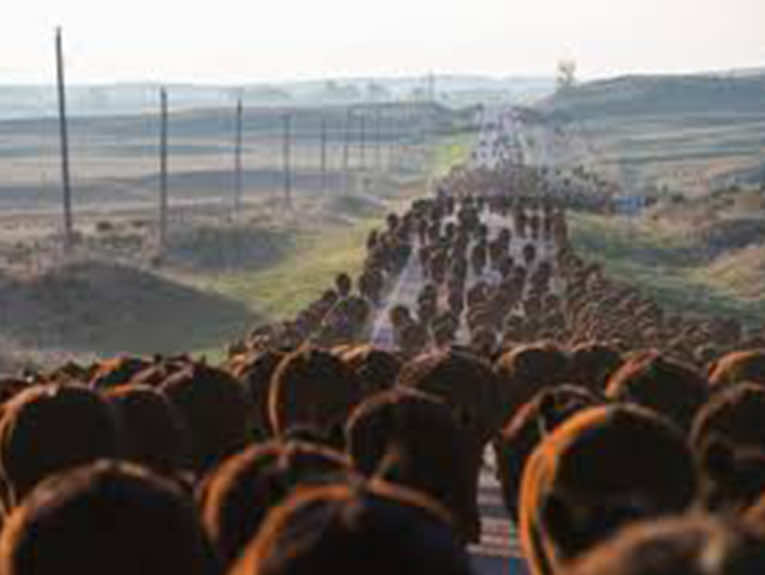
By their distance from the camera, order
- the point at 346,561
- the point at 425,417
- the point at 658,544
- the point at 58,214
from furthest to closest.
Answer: the point at 58,214 → the point at 425,417 → the point at 346,561 → the point at 658,544

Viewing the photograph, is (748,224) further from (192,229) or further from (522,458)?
(522,458)

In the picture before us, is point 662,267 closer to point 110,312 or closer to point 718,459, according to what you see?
point 110,312

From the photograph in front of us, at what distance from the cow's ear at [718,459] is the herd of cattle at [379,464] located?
0.6 inches

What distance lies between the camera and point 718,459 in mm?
14008

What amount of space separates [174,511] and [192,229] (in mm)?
70362

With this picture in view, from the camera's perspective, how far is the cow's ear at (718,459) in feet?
45.9

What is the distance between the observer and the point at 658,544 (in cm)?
762

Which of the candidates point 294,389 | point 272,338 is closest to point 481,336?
point 272,338

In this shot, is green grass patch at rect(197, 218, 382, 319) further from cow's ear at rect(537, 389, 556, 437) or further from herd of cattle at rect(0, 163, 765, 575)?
cow's ear at rect(537, 389, 556, 437)

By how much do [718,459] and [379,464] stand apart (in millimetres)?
3567

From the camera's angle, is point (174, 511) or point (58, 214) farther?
point (58, 214)

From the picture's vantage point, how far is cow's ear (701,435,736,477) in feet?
45.9

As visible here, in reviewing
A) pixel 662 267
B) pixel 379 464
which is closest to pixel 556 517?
→ pixel 379 464

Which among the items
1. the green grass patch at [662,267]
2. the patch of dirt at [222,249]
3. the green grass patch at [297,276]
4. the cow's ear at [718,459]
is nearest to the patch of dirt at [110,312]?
the green grass patch at [297,276]
